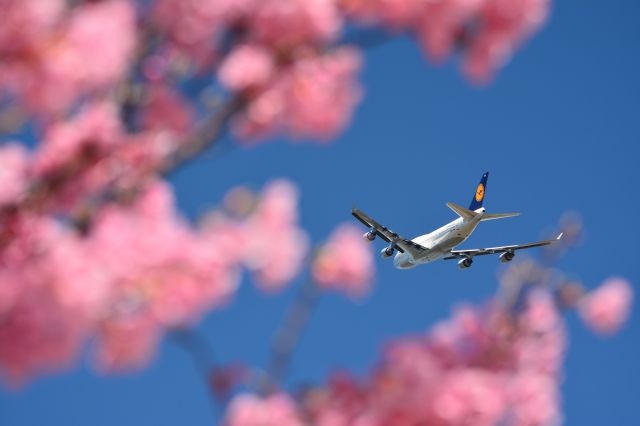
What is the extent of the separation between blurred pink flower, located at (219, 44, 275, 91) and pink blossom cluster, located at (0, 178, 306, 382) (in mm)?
805

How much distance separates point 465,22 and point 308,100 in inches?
56.7

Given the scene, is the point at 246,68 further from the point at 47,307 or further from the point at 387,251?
the point at 387,251

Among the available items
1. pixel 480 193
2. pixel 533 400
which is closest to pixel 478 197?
pixel 480 193

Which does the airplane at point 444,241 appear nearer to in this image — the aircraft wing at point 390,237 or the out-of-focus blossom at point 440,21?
the aircraft wing at point 390,237

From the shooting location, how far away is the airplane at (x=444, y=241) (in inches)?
1200

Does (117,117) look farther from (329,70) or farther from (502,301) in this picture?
(502,301)

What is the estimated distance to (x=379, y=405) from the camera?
4910mm

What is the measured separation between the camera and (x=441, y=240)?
106 ft

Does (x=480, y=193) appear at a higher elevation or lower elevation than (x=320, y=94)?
higher

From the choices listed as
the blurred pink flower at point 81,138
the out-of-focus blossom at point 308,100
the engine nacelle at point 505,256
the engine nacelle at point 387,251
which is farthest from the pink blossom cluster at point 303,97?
the engine nacelle at point 387,251

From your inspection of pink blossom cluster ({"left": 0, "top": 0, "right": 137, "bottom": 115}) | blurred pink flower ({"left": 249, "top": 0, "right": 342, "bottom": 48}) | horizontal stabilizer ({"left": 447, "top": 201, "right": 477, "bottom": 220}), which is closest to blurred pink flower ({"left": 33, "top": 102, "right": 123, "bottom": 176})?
pink blossom cluster ({"left": 0, "top": 0, "right": 137, "bottom": 115})

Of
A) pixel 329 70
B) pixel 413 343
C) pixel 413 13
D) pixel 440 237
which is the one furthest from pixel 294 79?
pixel 440 237

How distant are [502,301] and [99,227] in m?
3.27

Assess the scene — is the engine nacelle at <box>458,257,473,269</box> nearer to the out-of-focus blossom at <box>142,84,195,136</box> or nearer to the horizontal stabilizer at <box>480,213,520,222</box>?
the horizontal stabilizer at <box>480,213,520,222</box>
